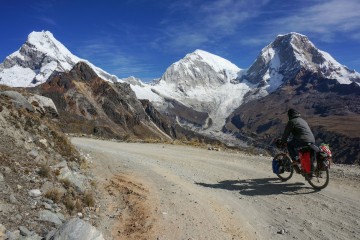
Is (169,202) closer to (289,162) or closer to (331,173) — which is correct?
(289,162)

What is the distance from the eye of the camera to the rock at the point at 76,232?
844 centimetres

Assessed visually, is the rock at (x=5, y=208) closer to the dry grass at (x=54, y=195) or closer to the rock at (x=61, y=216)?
the rock at (x=61, y=216)

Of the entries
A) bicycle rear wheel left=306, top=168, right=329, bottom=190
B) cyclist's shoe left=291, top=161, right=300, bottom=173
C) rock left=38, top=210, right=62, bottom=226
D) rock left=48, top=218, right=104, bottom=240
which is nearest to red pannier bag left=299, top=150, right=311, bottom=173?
bicycle rear wheel left=306, top=168, right=329, bottom=190

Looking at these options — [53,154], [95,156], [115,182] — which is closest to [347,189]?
[115,182]

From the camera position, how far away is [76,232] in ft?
28.0

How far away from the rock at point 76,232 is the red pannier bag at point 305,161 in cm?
783

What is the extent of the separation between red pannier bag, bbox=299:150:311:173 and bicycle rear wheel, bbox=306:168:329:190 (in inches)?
10.5

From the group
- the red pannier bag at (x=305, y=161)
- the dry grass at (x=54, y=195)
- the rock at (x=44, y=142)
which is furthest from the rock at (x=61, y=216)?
the red pannier bag at (x=305, y=161)

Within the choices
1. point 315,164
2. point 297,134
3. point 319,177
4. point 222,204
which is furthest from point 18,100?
point 319,177

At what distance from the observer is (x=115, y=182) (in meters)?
15.3

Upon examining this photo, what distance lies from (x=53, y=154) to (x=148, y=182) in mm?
3797

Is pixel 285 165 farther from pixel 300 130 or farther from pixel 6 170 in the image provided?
pixel 6 170

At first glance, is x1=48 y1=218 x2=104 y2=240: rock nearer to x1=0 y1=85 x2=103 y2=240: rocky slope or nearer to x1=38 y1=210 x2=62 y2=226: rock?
x1=0 y1=85 x2=103 y2=240: rocky slope

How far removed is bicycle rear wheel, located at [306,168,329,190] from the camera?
13345mm
